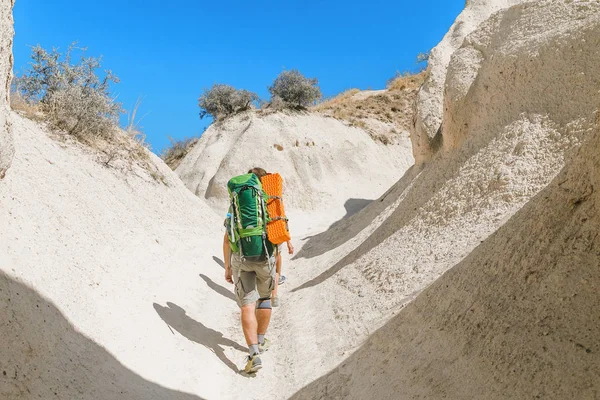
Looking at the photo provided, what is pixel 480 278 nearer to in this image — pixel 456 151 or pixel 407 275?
pixel 407 275

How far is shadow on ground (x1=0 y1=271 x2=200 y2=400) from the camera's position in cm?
311

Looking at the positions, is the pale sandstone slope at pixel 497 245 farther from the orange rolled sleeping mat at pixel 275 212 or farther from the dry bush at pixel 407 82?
the dry bush at pixel 407 82

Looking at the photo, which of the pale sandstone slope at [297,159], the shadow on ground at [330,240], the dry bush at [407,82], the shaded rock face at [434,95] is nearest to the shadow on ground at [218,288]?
the shadow on ground at [330,240]

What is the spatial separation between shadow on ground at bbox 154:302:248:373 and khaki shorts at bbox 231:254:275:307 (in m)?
0.57

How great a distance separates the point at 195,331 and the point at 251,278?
1004mm

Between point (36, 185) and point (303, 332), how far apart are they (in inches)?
137

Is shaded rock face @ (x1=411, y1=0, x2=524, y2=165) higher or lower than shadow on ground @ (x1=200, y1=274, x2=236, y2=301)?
higher

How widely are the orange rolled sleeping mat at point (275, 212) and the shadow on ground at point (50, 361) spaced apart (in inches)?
65.7

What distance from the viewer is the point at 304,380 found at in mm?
4387

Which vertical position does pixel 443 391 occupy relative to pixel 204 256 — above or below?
below

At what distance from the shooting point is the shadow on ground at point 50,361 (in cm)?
311

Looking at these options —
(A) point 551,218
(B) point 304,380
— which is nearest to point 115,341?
(B) point 304,380

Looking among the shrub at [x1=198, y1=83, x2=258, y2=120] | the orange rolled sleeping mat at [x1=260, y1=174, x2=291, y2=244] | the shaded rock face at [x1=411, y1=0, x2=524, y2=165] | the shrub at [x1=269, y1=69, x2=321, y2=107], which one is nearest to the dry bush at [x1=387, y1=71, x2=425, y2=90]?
the shrub at [x1=269, y1=69, x2=321, y2=107]

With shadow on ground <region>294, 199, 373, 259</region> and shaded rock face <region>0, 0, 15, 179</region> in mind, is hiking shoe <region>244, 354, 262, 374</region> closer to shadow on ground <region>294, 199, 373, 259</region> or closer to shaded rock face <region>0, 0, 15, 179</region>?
shaded rock face <region>0, 0, 15, 179</region>
